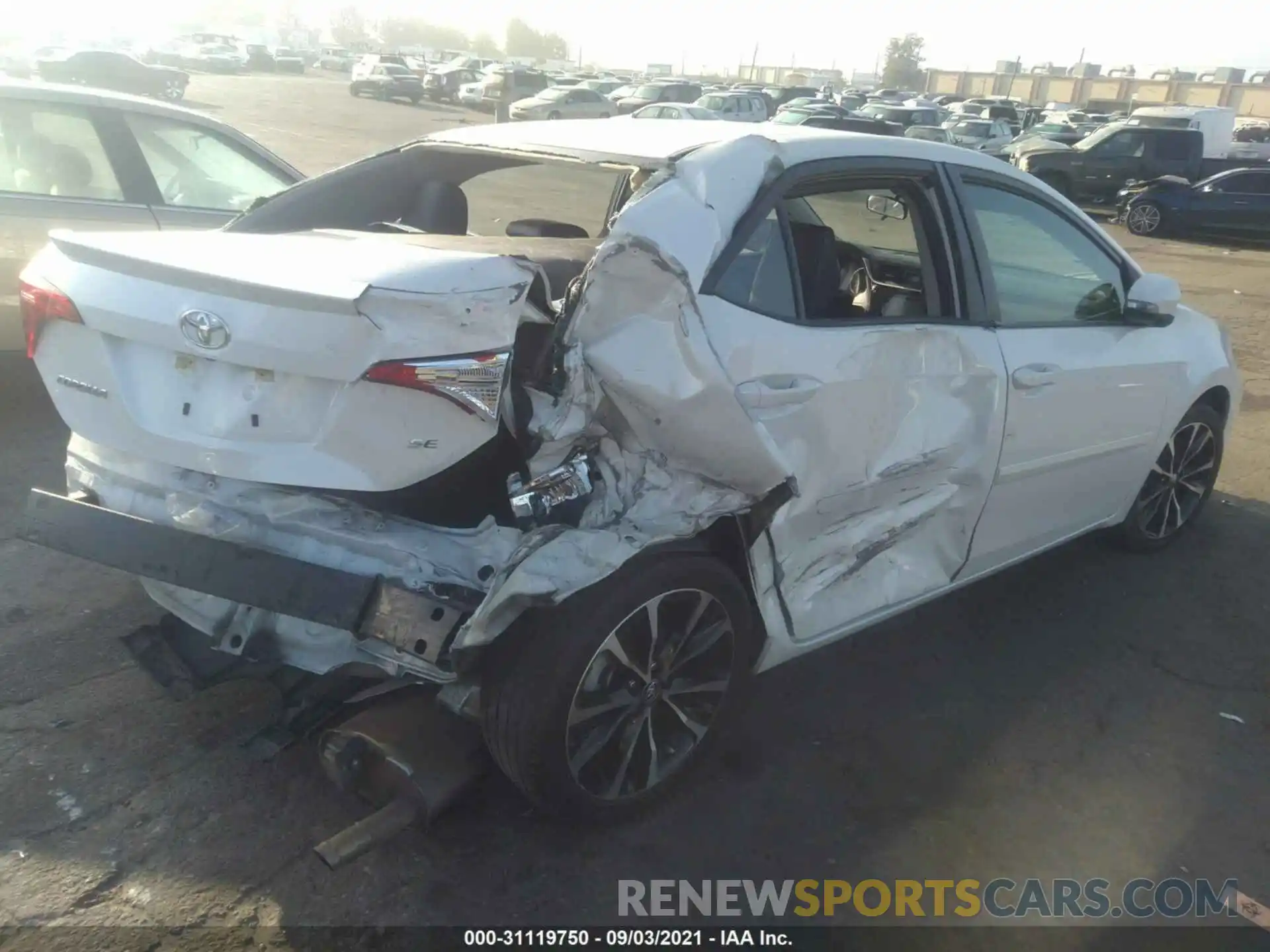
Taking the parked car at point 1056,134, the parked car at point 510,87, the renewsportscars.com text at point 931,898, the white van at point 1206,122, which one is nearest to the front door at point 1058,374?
the renewsportscars.com text at point 931,898

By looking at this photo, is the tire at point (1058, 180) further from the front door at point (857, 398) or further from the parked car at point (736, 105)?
the front door at point (857, 398)

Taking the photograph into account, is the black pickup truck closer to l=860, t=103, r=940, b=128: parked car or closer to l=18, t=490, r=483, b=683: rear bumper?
l=860, t=103, r=940, b=128: parked car

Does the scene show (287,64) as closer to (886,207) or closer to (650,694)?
(886,207)

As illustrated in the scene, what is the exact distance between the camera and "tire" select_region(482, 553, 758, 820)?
97.3 inches

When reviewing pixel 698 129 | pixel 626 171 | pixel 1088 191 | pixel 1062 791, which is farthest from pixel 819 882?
pixel 1088 191

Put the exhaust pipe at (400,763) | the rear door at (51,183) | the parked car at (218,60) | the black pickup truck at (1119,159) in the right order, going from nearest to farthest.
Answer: the exhaust pipe at (400,763) → the rear door at (51,183) → the black pickup truck at (1119,159) → the parked car at (218,60)

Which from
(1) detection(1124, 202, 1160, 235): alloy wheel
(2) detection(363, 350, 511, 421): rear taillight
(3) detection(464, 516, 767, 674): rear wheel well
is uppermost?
(2) detection(363, 350, 511, 421): rear taillight

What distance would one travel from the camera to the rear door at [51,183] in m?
5.19

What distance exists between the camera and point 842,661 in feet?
12.4

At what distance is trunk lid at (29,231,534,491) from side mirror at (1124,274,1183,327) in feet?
8.71

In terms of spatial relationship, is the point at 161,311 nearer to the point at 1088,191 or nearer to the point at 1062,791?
the point at 1062,791

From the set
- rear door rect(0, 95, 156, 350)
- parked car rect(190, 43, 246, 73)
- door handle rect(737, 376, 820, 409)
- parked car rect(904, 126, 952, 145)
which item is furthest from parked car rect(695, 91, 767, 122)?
parked car rect(190, 43, 246, 73)

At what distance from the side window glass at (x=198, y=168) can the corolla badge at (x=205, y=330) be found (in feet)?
11.8

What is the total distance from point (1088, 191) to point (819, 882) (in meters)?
21.4
